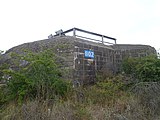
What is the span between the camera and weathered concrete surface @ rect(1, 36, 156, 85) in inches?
318

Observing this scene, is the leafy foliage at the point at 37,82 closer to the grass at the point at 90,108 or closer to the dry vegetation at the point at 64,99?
the dry vegetation at the point at 64,99

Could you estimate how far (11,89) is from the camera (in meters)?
6.77

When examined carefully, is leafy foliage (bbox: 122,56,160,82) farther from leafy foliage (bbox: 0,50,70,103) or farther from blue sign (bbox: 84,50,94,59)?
leafy foliage (bbox: 0,50,70,103)

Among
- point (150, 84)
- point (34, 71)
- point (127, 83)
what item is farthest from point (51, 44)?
point (150, 84)

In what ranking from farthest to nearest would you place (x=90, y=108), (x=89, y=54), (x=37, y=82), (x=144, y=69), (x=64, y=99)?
(x=89, y=54)
(x=144, y=69)
(x=64, y=99)
(x=37, y=82)
(x=90, y=108)

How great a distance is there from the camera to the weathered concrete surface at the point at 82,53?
8078 mm

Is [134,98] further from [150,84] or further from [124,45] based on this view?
[124,45]

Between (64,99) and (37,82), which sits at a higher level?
(37,82)

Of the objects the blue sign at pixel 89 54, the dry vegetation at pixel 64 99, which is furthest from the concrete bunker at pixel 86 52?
the dry vegetation at pixel 64 99

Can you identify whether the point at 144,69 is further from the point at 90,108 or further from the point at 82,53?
the point at 90,108

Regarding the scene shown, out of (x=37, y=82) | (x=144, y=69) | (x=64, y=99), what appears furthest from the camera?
(x=144, y=69)

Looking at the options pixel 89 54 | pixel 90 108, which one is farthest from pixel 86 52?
pixel 90 108

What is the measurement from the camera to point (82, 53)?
8.43 m

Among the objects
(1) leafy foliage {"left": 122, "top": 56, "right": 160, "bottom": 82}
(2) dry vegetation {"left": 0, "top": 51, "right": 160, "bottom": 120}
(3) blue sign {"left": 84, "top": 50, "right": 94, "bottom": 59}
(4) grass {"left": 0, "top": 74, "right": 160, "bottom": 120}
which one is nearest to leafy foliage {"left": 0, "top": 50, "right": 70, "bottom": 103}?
(2) dry vegetation {"left": 0, "top": 51, "right": 160, "bottom": 120}
